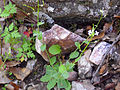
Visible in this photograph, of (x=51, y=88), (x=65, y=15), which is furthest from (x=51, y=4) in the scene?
(x=51, y=88)

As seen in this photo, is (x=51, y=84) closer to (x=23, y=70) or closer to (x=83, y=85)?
(x=83, y=85)

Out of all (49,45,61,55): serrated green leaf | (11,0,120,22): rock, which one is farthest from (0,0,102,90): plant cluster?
(11,0,120,22): rock

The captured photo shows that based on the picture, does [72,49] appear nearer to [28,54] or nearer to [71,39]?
[71,39]

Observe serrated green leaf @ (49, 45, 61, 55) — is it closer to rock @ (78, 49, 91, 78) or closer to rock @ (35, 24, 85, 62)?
rock @ (35, 24, 85, 62)

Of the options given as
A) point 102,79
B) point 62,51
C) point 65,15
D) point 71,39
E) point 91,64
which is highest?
point 65,15

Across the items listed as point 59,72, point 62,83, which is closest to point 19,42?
point 59,72

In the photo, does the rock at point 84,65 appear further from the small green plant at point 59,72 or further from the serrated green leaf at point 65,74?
the serrated green leaf at point 65,74

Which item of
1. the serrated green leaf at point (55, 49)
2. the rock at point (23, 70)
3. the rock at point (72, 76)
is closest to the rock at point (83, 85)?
the rock at point (72, 76)
